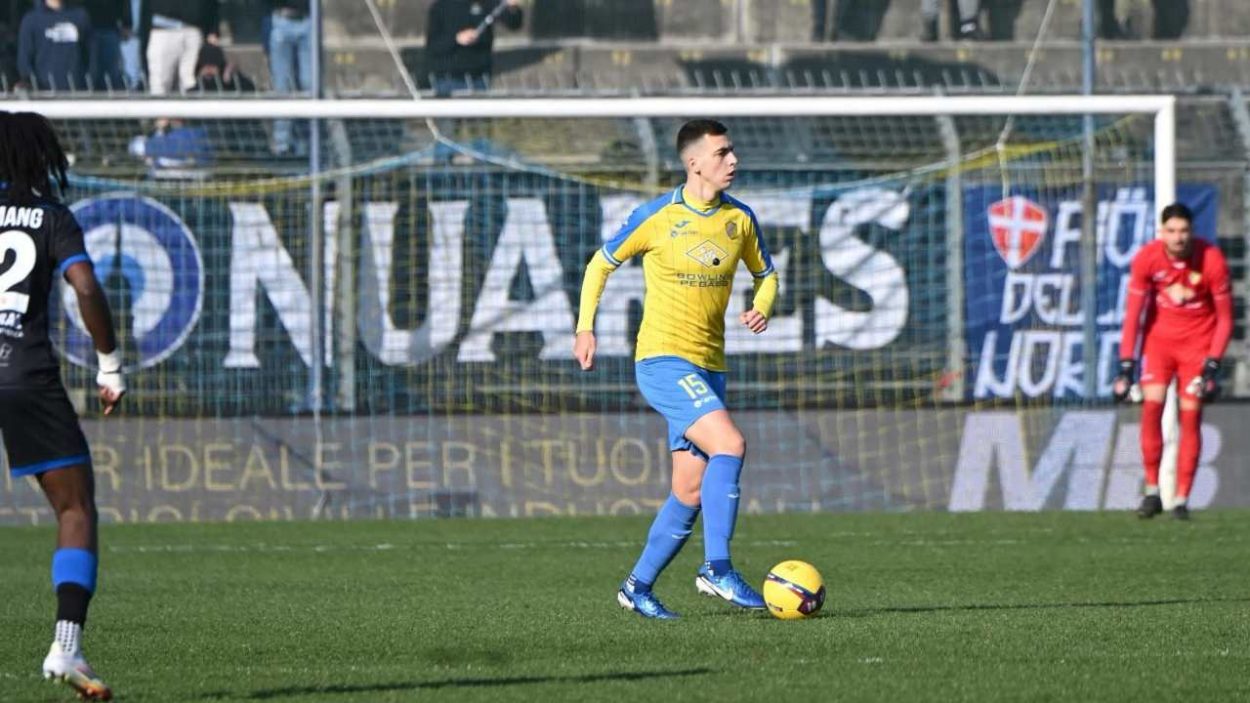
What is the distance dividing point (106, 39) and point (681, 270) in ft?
31.6

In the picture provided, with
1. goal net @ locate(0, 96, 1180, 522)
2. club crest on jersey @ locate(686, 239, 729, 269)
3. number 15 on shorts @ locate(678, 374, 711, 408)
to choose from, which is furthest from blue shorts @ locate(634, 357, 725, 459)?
goal net @ locate(0, 96, 1180, 522)

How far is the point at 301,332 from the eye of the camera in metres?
15.5

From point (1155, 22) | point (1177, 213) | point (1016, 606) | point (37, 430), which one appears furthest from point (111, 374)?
point (1155, 22)

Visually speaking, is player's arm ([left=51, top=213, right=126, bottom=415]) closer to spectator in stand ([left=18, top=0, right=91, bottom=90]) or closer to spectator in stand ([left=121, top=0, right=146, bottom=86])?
spectator in stand ([left=18, top=0, right=91, bottom=90])

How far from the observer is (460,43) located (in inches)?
666

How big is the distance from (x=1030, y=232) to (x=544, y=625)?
9.01 metres

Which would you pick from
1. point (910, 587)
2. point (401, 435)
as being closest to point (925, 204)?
point (401, 435)

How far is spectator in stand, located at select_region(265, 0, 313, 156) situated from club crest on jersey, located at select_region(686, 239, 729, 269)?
8401mm

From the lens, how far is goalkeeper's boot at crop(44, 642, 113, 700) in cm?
555

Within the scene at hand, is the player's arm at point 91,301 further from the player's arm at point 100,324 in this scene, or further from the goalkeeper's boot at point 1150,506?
the goalkeeper's boot at point 1150,506

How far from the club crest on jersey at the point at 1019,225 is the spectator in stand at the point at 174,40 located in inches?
252

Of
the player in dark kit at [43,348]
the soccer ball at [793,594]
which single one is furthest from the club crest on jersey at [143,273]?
the player in dark kit at [43,348]

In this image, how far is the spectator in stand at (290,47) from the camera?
1619cm

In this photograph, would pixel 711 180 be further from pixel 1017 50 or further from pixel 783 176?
pixel 1017 50
